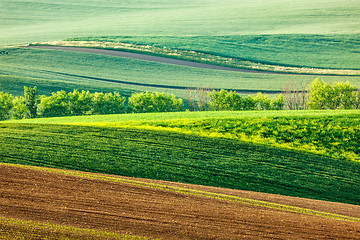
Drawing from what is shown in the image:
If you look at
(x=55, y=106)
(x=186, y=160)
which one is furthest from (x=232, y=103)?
(x=186, y=160)

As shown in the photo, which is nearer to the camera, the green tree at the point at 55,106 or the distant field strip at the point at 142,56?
the green tree at the point at 55,106

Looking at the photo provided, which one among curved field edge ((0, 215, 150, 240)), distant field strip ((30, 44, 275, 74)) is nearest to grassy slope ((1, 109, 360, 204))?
curved field edge ((0, 215, 150, 240))

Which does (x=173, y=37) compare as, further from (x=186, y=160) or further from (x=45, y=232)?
(x=45, y=232)

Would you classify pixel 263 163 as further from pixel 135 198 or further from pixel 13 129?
pixel 13 129

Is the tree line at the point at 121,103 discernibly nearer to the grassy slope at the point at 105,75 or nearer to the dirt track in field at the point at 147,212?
the grassy slope at the point at 105,75

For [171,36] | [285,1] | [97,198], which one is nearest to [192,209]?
[97,198]

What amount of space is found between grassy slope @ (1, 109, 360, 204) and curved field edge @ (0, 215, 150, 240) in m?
5.87

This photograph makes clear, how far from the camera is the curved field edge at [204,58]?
65.9 m

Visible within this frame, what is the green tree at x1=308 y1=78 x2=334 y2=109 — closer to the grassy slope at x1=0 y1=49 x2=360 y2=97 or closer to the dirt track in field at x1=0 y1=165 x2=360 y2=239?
the grassy slope at x1=0 y1=49 x2=360 y2=97

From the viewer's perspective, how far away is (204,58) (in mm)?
73312

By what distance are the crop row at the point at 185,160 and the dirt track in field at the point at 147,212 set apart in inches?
104

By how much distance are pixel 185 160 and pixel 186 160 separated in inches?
2.0

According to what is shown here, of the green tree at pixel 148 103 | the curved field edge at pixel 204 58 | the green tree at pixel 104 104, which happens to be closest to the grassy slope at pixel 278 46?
the curved field edge at pixel 204 58

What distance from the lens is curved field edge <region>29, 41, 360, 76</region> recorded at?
65.9m
